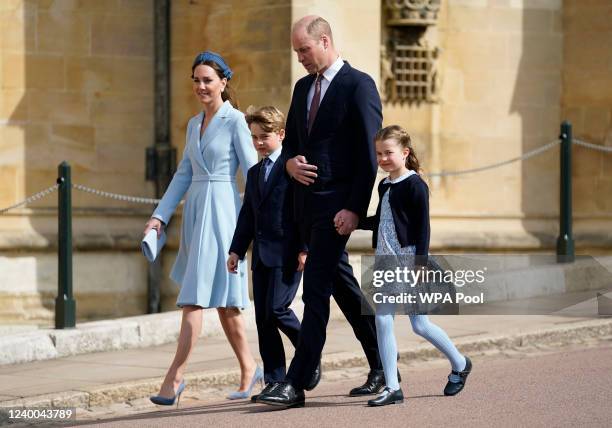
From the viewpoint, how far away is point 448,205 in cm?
1361

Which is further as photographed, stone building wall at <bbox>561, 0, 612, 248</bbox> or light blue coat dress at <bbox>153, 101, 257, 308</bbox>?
stone building wall at <bbox>561, 0, 612, 248</bbox>

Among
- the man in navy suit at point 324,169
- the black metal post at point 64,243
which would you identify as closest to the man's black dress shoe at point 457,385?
the man in navy suit at point 324,169

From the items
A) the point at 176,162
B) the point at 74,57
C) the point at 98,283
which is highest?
the point at 74,57

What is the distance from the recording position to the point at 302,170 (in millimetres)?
7281

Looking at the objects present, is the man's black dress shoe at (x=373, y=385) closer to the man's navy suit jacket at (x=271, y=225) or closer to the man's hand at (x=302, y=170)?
the man's navy suit jacket at (x=271, y=225)

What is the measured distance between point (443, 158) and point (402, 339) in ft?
12.8

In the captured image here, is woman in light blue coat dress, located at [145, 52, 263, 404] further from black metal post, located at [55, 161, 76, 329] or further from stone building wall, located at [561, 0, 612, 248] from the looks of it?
stone building wall, located at [561, 0, 612, 248]

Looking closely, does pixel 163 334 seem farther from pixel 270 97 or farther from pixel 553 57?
pixel 553 57

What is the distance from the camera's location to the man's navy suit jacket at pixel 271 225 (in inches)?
298

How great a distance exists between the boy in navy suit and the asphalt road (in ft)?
1.12

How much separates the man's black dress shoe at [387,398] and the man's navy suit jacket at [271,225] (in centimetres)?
75


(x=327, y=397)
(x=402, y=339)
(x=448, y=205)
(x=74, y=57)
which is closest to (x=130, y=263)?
(x=74, y=57)

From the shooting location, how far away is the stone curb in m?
7.86

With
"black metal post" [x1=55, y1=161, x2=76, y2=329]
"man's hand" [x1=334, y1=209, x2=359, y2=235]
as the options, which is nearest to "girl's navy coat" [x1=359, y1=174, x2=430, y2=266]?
"man's hand" [x1=334, y1=209, x2=359, y2=235]
